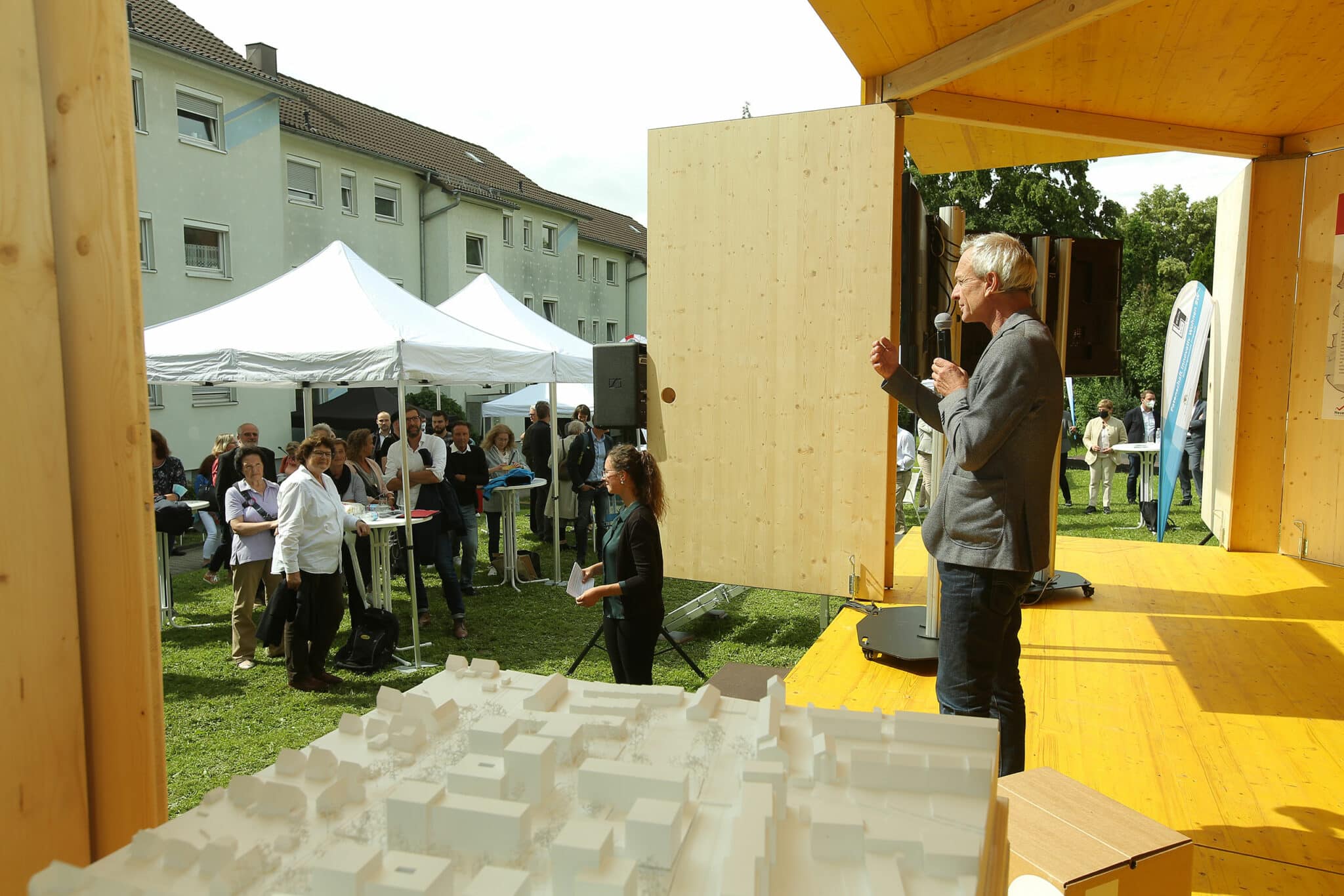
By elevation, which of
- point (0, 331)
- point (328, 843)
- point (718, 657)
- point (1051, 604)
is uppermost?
point (0, 331)

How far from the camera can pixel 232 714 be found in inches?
201

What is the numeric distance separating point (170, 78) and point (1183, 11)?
17.4 metres

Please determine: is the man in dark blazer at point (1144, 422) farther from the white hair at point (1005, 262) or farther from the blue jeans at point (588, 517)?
the white hair at point (1005, 262)

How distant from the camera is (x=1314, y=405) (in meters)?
6.18

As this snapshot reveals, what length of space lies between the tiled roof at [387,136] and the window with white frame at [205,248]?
10.3 ft

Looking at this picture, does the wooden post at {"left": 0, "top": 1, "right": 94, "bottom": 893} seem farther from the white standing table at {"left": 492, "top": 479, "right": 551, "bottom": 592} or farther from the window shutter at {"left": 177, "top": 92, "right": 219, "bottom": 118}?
the window shutter at {"left": 177, "top": 92, "right": 219, "bottom": 118}

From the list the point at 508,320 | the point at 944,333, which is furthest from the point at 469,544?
the point at 944,333

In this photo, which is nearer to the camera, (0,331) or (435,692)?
(0,331)

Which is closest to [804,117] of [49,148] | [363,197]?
[49,148]

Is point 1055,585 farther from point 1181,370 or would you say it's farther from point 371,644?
point 371,644

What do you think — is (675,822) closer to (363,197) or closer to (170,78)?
(170,78)

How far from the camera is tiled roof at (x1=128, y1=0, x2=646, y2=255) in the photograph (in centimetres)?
1708

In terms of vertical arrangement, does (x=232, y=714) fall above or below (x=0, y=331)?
below

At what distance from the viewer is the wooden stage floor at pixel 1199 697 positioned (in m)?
2.70
